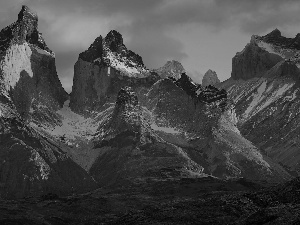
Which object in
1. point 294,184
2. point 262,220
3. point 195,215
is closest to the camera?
point 262,220

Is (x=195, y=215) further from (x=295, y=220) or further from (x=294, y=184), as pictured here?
(x=295, y=220)

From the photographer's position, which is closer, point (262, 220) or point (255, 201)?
point (262, 220)

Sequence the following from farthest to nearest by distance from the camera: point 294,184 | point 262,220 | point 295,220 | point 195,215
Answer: point 195,215 < point 294,184 < point 262,220 < point 295,220

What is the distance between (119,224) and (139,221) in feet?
14.9

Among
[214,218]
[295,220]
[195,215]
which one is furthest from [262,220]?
[195,215]

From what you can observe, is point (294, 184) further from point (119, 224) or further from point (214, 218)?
point (119, 224)

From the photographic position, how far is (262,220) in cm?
10975

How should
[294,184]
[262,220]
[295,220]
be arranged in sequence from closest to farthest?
[295,220], [262,220], [294,184]

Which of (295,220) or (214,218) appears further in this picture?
(214,218)

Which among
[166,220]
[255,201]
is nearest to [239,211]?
[255,201]

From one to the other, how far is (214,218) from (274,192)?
1435 cm

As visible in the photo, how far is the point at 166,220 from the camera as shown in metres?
166

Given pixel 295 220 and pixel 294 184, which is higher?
pixel 294 184

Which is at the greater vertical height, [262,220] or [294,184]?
[294,184]
